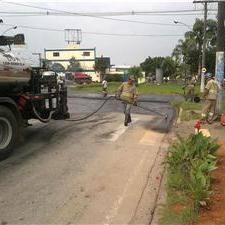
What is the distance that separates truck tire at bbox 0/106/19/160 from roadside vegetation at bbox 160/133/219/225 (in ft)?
10.3

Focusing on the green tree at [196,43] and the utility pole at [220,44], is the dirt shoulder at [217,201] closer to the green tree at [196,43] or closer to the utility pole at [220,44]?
the utility pole at [220,44]

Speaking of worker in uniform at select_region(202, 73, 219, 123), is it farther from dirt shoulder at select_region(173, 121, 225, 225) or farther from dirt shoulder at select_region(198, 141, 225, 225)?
dirt shoulder at select_region(198, 141, 225, 225)

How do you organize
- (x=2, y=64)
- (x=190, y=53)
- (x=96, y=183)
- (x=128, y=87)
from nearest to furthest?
1. (x=96, y=183)
2. (x=2, y=64)
3. (x=128, y=87)
4. (x=190, y=53)

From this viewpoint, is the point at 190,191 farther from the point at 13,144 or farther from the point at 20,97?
the point at 20,97

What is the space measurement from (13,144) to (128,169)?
96.5 inches

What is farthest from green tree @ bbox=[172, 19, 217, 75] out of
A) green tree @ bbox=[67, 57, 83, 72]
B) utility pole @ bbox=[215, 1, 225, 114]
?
utility pole @ bbox=[215, 1, 225, 114]

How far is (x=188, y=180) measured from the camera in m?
8.87

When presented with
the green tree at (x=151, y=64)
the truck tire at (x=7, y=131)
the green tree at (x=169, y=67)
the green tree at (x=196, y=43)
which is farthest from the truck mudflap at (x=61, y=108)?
the green tree at (x=151, y=64)

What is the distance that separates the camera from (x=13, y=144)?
11250 mm

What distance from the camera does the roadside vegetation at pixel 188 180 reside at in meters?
7.50

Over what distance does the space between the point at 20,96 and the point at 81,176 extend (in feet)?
10.2

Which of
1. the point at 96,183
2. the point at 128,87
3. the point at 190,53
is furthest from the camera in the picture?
the point at 190,53

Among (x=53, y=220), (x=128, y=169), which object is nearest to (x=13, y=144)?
(x=128, y=169)

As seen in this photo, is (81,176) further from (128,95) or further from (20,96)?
(128,95)
